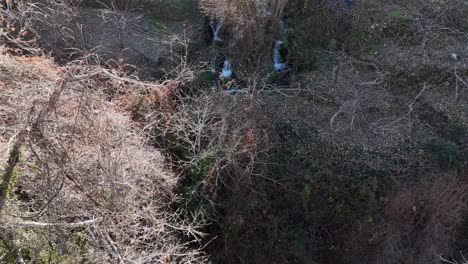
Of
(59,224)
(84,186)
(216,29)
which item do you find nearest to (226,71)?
(216,29)

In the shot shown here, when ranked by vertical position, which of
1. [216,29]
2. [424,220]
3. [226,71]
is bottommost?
[424,220]

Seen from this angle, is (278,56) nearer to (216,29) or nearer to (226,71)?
(226,71)

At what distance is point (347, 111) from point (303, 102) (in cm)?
85

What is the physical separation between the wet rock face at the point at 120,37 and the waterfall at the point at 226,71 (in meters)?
0.96

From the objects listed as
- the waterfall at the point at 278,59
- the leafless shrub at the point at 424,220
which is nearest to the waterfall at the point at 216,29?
the waterfall at the point at 278,59

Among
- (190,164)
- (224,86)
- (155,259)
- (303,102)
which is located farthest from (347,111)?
(155,259)

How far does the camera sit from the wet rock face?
9.94 m

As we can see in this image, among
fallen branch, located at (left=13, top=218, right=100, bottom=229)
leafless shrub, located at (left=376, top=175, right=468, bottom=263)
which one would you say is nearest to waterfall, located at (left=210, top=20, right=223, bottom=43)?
leafless shrub, located at (left=376, top=175, right=468, bottom=263)

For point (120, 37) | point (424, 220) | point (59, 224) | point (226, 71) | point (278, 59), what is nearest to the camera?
point (59, 224)

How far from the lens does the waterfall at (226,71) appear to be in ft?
31.9

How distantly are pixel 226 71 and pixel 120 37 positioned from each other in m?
2.42

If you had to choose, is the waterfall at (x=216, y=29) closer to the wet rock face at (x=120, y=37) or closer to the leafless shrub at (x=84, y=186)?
the wet rock face at (x=120, y=37)

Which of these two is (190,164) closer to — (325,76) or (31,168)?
(31,168)

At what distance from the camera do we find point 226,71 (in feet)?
32.1
